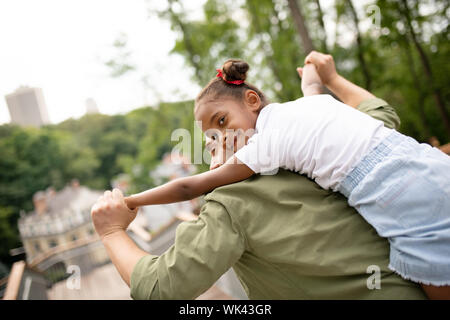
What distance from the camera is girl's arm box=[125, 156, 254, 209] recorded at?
119cm

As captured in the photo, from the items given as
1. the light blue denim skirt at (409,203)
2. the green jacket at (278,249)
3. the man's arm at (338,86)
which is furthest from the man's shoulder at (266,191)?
the man's arm at (338,86)

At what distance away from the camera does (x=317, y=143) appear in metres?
1.16

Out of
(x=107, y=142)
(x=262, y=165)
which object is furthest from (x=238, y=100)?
(x=107, y=142)

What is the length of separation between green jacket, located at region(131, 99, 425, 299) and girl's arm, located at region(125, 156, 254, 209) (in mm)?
53

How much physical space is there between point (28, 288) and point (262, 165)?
15.2ft

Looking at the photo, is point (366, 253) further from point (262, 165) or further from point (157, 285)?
point (157, 285)

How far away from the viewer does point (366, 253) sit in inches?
44.6

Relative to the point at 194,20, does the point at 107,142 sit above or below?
below

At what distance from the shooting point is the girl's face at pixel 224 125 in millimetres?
1381

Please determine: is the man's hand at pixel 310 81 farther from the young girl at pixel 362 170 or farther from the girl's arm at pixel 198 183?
the girl's arm at pixel 198 183

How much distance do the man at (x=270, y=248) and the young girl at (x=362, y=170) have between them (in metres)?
0.06

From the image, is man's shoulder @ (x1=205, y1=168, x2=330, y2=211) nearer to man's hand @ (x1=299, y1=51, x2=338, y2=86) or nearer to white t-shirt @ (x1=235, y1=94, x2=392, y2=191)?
white t-shirt @ (x1=235, y1=94, x2=392, y2=191)

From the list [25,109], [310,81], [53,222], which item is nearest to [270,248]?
[310,81]

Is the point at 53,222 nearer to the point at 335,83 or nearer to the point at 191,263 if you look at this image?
the point at 335,83
